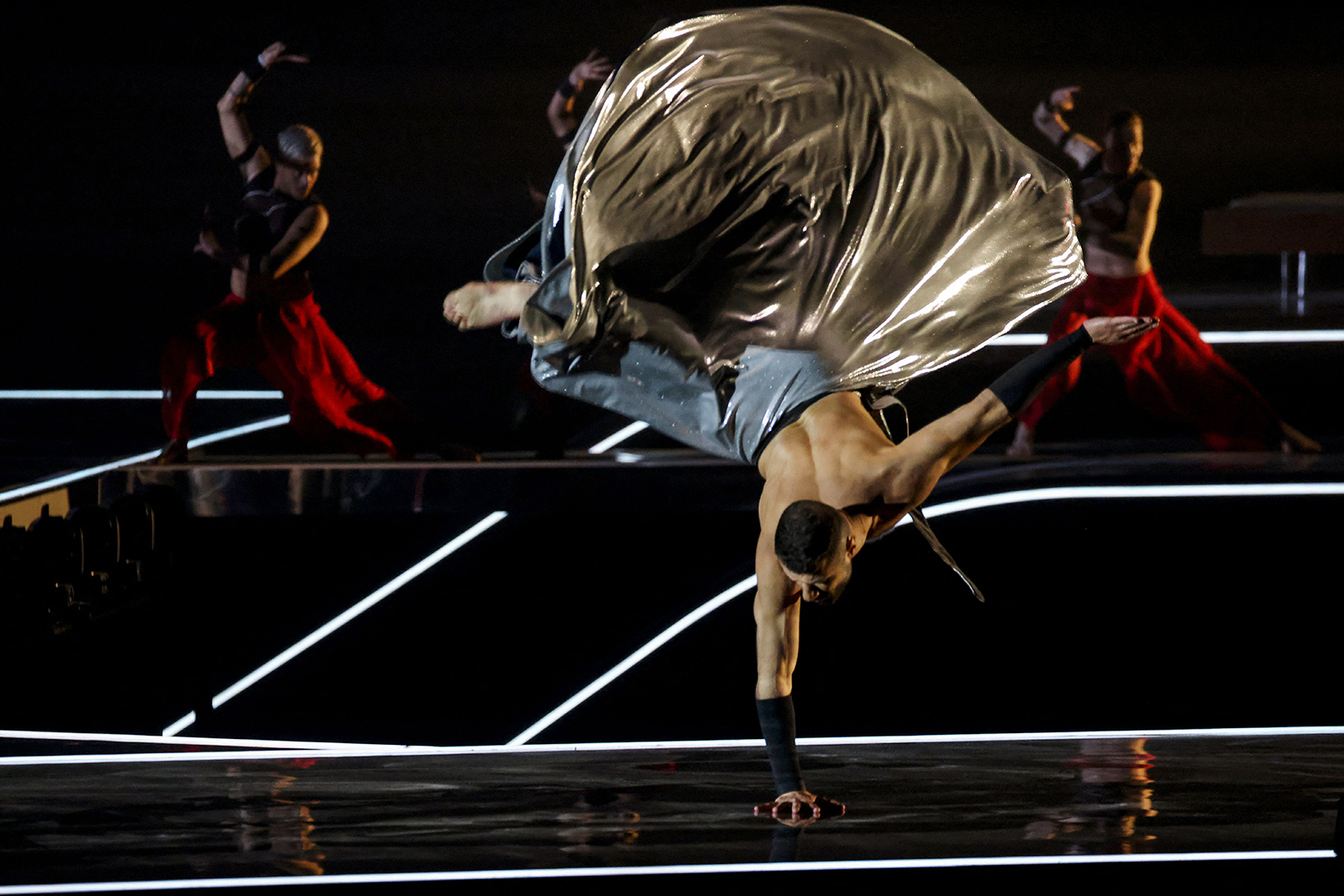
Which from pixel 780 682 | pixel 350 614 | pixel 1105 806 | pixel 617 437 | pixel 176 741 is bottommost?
pixel 176 741

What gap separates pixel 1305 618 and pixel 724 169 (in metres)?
2.36

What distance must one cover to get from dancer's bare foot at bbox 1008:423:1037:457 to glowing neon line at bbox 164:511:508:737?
66.0 inches

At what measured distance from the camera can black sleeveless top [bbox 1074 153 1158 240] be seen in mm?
5141

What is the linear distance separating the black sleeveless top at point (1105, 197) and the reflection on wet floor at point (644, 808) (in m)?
1.78

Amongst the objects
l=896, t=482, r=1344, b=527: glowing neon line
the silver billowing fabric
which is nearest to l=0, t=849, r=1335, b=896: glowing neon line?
the silver billowing fabric

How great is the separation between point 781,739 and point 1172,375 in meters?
2.50

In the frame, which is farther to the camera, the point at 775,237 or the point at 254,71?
the point at 254,71

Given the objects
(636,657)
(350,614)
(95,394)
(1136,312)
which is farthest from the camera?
(95,394)

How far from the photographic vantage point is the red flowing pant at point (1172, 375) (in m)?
5.08

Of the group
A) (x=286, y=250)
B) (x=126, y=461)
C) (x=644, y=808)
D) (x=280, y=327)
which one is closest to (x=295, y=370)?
(x=280, y=327)

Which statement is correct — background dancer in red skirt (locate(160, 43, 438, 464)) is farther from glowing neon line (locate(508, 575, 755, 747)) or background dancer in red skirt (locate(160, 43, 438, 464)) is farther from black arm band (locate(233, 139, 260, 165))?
glowing neon line (locate(508, 575, 755, 747))

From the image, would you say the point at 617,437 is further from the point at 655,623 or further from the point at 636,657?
the point at 636,657

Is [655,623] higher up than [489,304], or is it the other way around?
[489,304]

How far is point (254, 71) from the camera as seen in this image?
5156 mm
